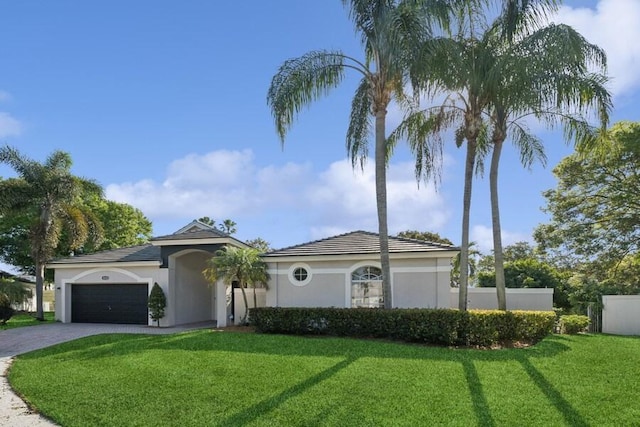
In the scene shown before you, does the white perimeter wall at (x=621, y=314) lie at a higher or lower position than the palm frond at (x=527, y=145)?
lower

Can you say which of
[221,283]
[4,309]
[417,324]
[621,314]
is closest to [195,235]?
[221,283]

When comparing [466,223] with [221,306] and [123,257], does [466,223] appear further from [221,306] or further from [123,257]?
[123,257]

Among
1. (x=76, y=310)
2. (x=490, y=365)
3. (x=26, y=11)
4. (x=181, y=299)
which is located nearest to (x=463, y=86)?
(x=490, y=365)

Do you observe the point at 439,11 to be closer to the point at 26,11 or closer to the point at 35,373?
the point at 26,11

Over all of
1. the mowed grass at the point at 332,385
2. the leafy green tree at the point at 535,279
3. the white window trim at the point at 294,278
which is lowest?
the mowed grass at the point at 332,385

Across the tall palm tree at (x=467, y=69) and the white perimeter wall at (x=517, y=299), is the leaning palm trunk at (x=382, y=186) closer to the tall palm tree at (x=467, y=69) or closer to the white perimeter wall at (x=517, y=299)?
the tall palm tree at (x=467, y=69)

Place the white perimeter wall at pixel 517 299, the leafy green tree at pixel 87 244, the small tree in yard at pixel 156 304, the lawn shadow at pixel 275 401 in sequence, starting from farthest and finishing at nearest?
the leafy green tree at pixel 87 244
the small tree in yard at pixel 156 304
the white perimeter wall at pixel 517 299
the lawn shadow at pixel 275 401

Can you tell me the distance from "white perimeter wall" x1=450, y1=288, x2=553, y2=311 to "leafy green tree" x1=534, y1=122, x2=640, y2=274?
7146 mm

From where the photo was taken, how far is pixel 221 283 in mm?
19438

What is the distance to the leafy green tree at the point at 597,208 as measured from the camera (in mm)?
23594

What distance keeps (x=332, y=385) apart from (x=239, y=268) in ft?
31.9

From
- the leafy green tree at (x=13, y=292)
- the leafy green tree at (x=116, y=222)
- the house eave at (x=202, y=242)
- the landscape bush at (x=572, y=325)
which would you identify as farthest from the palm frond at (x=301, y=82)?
the leafy green tree at (x=116, y=222)

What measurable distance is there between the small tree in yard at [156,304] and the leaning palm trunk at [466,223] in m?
12.8

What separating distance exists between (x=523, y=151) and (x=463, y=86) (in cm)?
449
